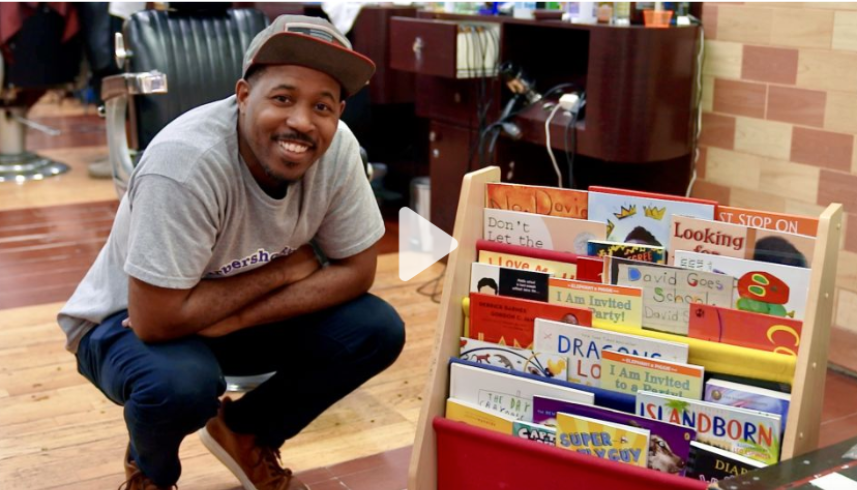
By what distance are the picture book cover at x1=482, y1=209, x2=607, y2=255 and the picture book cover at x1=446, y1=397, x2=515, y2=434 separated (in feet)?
0.91

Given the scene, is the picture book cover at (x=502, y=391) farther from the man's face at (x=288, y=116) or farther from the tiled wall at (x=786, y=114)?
the tiled wall at (x=786, y=114)

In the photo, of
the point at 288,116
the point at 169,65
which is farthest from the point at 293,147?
the point at 169,65

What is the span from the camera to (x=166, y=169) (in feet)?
5.57

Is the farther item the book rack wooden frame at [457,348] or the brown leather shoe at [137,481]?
the brown leather shoe at [137,481]

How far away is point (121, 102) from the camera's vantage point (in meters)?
2.73

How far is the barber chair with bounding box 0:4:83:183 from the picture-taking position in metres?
4.81

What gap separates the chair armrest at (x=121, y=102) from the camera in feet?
8.80

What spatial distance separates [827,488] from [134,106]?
222cm

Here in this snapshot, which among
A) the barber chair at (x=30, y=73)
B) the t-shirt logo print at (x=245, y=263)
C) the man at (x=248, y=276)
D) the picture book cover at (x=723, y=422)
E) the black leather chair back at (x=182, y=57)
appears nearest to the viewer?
the picture book cover at (x=723, y=422)

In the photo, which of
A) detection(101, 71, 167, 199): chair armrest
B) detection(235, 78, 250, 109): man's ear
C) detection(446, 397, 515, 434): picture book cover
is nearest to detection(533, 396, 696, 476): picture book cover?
detection(446, 397, 515, 434): picture book cover

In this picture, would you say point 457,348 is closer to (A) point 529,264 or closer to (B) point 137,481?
(A) point 529,264

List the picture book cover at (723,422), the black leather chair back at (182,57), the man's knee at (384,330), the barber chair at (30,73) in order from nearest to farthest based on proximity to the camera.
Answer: the picture book cover at (723,422)
the man's knee at (384,330)
the black leather chair back at (182,57)
the barber chair at (30,73)

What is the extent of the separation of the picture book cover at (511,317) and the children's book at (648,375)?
0.26 feet

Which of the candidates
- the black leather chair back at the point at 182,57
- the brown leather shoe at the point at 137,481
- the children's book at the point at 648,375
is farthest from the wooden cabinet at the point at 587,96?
the brown leather shoe at the point at 137,481
